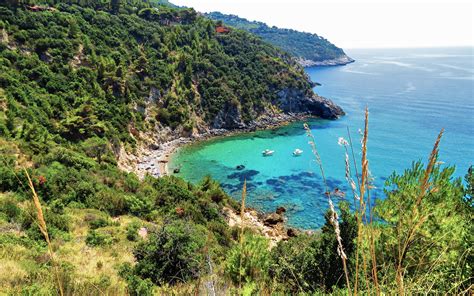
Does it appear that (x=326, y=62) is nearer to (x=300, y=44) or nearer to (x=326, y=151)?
(x=300, y=44)

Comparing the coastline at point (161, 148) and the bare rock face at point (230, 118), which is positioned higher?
the bare rock face at point (230, 118)

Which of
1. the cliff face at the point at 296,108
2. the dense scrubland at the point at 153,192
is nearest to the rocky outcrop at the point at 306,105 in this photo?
the cliff face at the point at 296,108

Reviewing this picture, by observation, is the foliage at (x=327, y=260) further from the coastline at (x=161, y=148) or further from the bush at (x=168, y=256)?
the coastline at (x=161, y=148)

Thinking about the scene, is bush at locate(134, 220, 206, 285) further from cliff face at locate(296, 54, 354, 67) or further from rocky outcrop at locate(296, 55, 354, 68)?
cliff face at locate(296, 54, 354, 67)

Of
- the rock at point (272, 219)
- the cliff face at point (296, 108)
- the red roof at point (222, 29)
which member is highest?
the red roof at point (222, 29)

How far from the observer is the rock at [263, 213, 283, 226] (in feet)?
91.8

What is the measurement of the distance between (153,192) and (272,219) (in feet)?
39.3

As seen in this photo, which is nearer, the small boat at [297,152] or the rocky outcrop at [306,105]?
the small boat at [297,152]

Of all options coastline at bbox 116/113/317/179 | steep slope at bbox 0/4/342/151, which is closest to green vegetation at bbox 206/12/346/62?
steep slope at bbox 0/4/342/151

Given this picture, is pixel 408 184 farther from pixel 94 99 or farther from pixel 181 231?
pixel 94 99

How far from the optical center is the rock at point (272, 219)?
28.0 m

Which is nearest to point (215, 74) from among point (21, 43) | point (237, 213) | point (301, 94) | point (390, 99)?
point (301, 94)

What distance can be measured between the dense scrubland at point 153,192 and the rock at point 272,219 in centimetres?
330

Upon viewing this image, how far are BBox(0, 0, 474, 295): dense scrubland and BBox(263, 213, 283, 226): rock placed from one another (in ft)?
10.8
